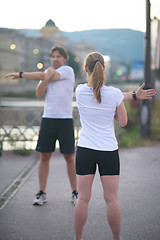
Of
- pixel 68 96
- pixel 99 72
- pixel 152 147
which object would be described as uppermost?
pixel 99 72

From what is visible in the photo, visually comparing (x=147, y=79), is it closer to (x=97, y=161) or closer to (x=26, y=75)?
(x=26, y=75)

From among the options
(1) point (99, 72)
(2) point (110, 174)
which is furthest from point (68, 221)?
(1) point (99, 72)

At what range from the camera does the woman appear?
2.64 metres

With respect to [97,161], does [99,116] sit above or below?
above

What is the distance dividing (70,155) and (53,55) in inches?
52.7

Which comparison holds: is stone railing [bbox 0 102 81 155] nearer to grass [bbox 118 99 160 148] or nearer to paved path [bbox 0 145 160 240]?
grass [bbox 118 99 160 148]

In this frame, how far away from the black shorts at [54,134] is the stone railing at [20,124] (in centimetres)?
354

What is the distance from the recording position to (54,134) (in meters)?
4.09

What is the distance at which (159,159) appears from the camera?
6.99 metres

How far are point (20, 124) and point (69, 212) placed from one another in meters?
4.31

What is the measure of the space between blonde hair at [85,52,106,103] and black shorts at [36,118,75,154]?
1.43 metres

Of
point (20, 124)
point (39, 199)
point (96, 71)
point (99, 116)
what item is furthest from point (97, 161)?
point (20, 124)

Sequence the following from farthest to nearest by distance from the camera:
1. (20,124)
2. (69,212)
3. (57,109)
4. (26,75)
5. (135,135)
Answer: (135,135) → (20,124) → (57,109) → (69,212) → (26,75)

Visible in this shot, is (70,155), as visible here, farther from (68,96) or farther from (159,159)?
(159,159)
